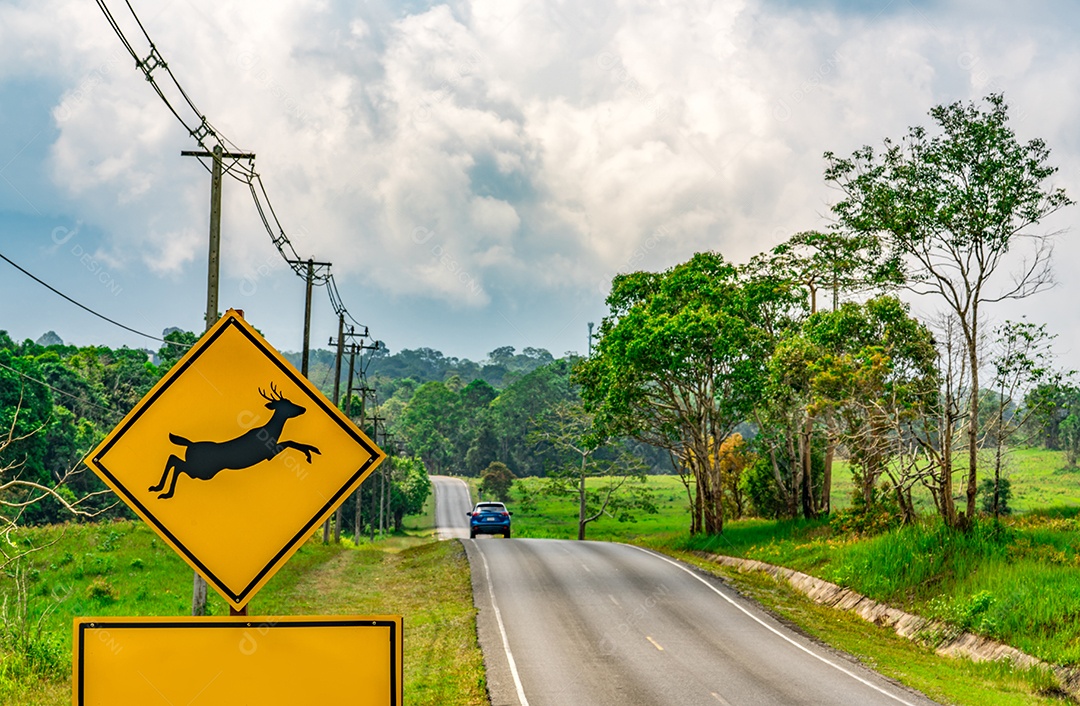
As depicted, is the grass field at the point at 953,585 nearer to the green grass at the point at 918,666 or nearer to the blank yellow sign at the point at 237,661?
the green grass at the point at 918,666

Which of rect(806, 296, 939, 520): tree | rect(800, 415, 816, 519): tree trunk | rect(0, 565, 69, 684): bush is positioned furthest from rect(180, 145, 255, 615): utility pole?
rect(800, 415, 816, 519): tree trunk

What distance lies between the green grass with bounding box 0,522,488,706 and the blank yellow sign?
1039 cm

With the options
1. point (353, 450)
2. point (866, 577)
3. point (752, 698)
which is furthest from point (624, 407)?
point (353, 450)

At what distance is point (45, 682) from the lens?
14203 millimetres

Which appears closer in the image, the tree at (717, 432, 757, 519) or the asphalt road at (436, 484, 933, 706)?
the asphalt road at (436, 484, 933, 706)

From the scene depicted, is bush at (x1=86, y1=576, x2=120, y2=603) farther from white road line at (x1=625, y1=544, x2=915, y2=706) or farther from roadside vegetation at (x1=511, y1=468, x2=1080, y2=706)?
roadside vegetation at (x1=511, y1=468, x2=1080, y2=706)

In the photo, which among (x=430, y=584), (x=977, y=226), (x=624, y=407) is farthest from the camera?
(x=624, y=407)

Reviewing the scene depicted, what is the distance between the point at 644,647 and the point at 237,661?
17.8 metres

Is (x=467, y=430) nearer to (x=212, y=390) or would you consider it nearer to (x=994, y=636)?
(x=994, y=636)

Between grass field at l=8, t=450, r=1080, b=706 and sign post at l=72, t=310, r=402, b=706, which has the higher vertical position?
sign post at l=72, t=310, r=402, b=706

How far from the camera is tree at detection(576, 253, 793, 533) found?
35500 millimetres

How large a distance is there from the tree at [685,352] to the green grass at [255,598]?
9.59 meters

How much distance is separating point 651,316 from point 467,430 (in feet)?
348

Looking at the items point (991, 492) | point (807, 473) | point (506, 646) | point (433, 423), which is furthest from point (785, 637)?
point (433, 423)
